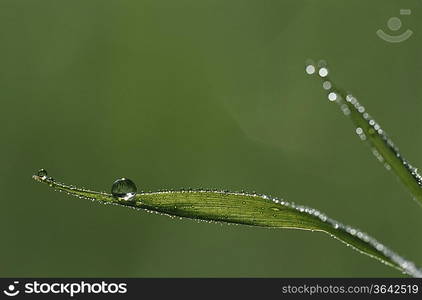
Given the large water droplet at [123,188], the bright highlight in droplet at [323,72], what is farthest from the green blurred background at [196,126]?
the bright highlight in droplet at [323,72]

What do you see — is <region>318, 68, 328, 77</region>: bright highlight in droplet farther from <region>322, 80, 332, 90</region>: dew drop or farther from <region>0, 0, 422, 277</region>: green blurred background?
<region>0, 0, 422, 277</region>: green blurred background

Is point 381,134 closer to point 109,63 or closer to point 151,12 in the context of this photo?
point 109,63

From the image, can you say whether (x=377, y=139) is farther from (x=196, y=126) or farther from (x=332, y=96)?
(x=196, y=126)

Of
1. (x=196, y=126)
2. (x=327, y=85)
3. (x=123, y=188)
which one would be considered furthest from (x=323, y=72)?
(x=196, y=126)

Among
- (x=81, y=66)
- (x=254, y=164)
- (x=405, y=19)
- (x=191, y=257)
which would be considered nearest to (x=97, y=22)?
(x=81, y=66)

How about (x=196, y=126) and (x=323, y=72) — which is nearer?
(x=323, y=72)

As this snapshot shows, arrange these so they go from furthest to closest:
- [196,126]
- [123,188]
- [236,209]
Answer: [196,126] < [123,188] < [236,209]

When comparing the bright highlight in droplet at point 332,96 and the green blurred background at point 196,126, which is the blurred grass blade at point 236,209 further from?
the green blurred background at point 196,126
